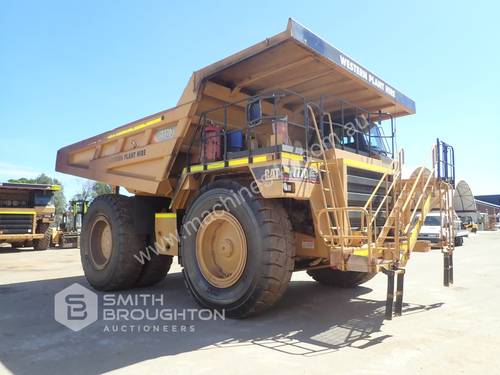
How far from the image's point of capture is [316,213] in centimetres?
490

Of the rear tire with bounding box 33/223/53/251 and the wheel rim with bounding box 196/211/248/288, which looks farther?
the rear tire with bounding box 33/223/53/251

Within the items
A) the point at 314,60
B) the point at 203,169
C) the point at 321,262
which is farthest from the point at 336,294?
the point at 314,60

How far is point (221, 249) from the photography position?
5465 millimetres

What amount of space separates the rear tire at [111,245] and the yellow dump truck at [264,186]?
0.07ft

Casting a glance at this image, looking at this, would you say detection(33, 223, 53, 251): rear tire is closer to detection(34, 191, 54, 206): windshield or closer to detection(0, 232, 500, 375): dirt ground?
detection(34, 191, 54, 206): windshield

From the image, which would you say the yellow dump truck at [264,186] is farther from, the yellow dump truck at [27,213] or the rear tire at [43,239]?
the rear tire at [43,239]

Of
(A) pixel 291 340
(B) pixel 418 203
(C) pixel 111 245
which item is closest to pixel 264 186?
(A) pixel 291 340

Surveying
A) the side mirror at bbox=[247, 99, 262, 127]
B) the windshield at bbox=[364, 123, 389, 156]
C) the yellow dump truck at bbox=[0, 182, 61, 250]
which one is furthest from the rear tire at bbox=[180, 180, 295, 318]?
the yellow dump truck at bbox=[0, 182, 61, 250]

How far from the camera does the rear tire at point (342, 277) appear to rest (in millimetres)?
7113

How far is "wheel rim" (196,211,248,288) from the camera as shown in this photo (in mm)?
5172

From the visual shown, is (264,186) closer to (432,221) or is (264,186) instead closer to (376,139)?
(376,139)

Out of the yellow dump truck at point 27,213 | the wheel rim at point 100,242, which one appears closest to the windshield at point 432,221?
the wheel rim at point 100,242

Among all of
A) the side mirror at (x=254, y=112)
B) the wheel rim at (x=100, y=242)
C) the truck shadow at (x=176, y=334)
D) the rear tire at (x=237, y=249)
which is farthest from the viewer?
the wheel rim at (x=100, y=242)

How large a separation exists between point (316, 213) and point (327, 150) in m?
0.92
